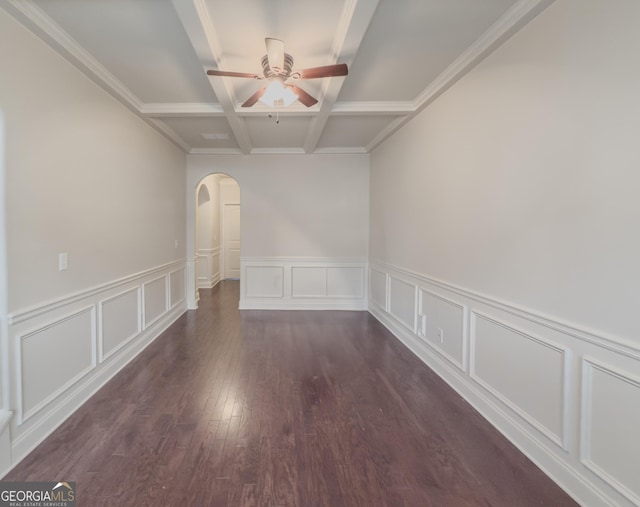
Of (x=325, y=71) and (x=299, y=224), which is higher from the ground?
(x=325, y=71)

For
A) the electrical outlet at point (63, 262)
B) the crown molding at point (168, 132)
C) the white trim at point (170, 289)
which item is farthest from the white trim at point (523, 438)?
the crown molding at point (168, 132)

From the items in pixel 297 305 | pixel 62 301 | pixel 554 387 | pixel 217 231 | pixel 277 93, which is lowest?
pixel 297 305

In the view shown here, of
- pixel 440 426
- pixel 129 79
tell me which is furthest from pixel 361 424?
pixel 129 79

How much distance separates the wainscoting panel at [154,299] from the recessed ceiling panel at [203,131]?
202cm

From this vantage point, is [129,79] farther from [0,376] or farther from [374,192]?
[374,192]

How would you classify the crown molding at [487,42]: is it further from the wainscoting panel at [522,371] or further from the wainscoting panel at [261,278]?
the wainscoting panel at [261,278]

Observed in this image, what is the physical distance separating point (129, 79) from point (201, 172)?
2313 mm

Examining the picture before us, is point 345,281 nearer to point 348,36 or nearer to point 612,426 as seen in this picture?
point 348,36

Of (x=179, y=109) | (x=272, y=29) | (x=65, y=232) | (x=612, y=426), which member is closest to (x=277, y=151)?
(x=179, y=109)

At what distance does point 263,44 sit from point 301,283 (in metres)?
3.56

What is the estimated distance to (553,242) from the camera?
162 cm

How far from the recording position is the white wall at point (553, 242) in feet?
4.29

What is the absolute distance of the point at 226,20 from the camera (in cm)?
195

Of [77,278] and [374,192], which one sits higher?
[374,192]
